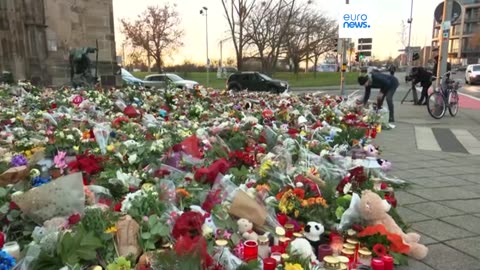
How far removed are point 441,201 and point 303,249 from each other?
2.46 meters

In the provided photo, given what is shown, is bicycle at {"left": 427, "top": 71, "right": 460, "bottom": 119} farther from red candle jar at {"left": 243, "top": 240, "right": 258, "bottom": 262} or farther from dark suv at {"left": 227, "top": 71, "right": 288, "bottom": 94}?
dark suv at {"left": 227, "top": 71, "right": 288, "bottom": 94}

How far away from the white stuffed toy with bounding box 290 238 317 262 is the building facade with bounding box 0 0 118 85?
1359cm

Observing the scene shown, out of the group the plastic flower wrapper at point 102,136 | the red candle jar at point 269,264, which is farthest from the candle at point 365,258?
the plastic flower wrapper at point 102,136

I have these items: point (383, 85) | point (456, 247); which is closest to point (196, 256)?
point (456, 247)

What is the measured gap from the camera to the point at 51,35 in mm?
15547

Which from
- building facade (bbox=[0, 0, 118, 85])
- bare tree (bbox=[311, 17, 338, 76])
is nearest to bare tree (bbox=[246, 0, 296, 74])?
bare tree (bbox=[311, 17, 338, 76])

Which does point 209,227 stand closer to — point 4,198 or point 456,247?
point 4,198

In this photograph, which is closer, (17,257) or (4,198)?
(17,257)

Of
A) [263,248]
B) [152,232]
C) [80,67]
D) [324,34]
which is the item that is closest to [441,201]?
[263,248]

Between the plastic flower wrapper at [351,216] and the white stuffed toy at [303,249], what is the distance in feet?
1.36

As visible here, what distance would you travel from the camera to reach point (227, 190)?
311 cm

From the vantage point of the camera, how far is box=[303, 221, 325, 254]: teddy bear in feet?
9.15

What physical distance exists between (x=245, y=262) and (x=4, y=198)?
1590 mm

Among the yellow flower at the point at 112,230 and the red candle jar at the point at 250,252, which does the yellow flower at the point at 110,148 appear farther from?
the red candle jar at the point at 250,252
